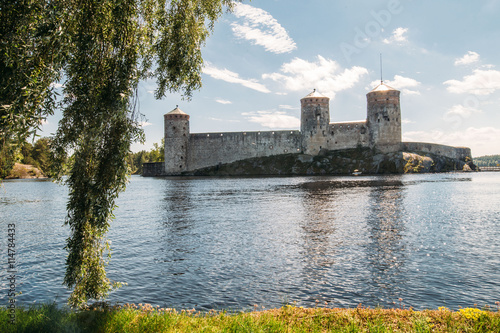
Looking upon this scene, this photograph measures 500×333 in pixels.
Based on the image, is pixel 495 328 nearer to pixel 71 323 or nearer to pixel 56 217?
pixel 71 323

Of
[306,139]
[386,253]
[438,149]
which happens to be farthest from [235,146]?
[386,253]

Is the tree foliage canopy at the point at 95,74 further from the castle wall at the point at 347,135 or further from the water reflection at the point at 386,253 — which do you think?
the castle wall at the point at 347,135

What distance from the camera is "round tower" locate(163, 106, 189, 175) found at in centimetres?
8831

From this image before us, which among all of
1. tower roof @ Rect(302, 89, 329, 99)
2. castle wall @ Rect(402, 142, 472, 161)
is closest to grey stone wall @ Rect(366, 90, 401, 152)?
castle wall @ Rect(402, 142, 472, 161)

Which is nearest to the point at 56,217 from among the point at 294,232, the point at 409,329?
the point at 294,232

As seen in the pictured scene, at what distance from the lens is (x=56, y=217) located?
25156 millimetres

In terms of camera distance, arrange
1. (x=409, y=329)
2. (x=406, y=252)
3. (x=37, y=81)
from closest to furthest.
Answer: (x=37, y=81) → (x=409, y=329) → (x=406, y=252)

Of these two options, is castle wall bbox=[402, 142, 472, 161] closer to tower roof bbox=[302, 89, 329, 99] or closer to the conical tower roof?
tower roof bbox=[302, 89, 329, 99]

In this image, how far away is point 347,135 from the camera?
82.1 m

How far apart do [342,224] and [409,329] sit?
45.9ft

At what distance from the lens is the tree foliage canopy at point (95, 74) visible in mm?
6086

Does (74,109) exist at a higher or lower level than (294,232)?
higher

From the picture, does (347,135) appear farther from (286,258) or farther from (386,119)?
(286,258)

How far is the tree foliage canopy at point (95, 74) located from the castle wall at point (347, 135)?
76297 millimetres
